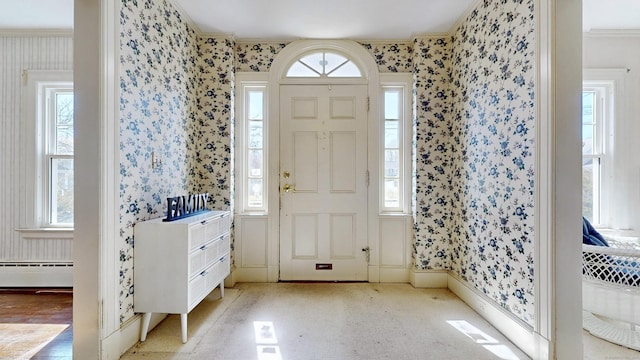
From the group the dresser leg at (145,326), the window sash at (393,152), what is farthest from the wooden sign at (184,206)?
the window sash at (393,152)

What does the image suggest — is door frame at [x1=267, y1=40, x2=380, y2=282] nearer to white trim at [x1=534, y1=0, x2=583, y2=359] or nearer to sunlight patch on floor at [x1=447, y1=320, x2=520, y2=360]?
sunlight patch on floor at [x1=447, y1=320, x2=520, y2=360]

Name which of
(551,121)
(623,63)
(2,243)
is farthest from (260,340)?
(623,63)

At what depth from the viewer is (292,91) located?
3.18 m

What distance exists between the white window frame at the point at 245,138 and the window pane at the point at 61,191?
1.73 metres

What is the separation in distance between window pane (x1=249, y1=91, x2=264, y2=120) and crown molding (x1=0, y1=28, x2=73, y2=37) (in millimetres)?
1922

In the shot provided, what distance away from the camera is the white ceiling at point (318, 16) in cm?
252

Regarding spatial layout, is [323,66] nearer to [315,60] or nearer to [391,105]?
[315,60]

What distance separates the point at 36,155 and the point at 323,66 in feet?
10.2

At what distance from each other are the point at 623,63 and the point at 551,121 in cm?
235

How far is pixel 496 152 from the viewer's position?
7.24 feet

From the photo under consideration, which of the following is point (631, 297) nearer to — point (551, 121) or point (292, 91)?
point (551, 121)

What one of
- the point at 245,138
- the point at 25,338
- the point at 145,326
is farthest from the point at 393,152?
the point at 25,338

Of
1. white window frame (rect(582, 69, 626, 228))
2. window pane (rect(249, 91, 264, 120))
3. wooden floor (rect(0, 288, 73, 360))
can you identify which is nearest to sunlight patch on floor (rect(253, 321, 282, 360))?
wooden floor (rect(0, 288, 73, 360))

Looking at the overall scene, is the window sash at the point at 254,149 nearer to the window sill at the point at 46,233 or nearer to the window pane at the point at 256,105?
the window pane at the point at 256,105
